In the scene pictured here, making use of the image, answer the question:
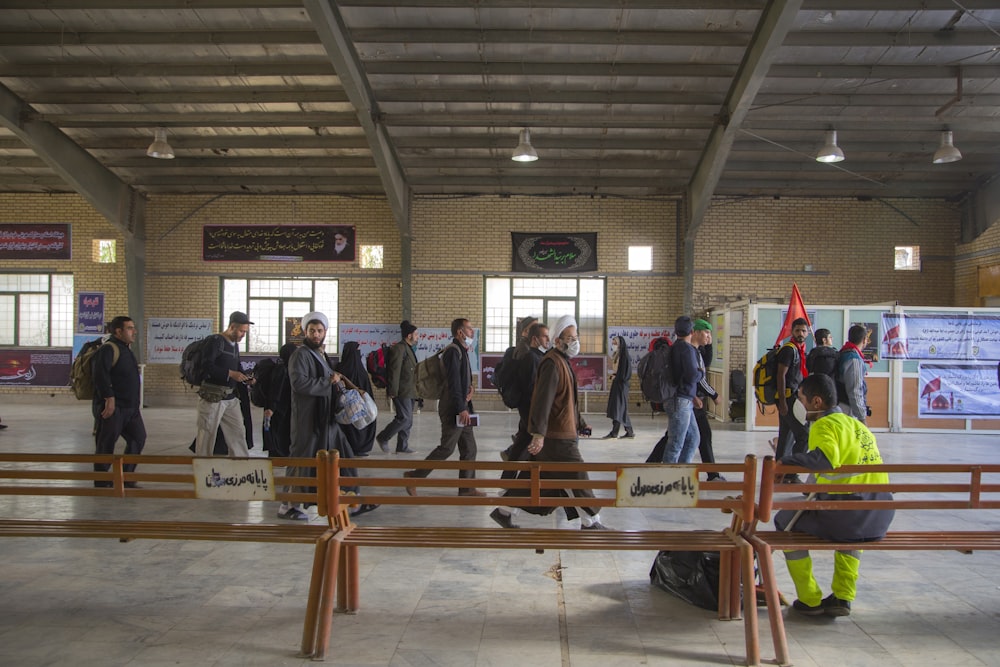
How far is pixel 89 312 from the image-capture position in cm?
1515

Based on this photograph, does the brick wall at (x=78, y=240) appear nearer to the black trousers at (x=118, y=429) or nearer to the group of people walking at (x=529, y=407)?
the group of people walking at (x=529, y=407)

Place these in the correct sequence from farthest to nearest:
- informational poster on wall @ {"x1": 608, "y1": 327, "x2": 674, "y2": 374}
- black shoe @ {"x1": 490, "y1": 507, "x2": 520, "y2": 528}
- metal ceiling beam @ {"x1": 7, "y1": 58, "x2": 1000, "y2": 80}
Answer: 1. informational poster on wall @ {"x1": 608, "y1": 327, "x2": 674, "y2": 374}
2. metal ceiling beam @ {"x1": 7, "y1": 58, "x2": 1000, "y2": 80}
3. black shoe @ {"x1": 490, "y1": 507, "x2": 520, "y2": 528}

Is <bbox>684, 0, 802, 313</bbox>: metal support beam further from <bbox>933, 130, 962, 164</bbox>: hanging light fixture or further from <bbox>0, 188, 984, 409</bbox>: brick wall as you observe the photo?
<bbox>933, 130, 962, 164</bbox>: hanging light fixture

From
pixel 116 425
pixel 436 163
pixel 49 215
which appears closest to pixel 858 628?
pixel 116 425

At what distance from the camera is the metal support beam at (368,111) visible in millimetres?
8898

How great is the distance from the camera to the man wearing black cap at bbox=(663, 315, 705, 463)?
21.2 feet

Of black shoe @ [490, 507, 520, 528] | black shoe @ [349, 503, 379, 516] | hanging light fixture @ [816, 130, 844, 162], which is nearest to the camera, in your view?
black shoe @ [490, 507, 520, 528]

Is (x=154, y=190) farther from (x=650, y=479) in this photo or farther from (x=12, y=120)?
(x=650, y=479)

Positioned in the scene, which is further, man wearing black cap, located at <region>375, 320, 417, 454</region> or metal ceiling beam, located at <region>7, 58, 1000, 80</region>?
metal ceiling beam, located at <region>7, 58, 1000, 80</region>

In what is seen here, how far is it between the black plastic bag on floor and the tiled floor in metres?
0.07

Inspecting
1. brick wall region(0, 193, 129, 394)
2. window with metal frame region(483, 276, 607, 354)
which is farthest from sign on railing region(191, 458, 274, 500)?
brick wall region(0, 193, 129, 394)

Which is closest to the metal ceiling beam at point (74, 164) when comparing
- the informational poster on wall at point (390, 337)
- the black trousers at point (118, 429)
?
the informational poster on wall at point (390, 337)

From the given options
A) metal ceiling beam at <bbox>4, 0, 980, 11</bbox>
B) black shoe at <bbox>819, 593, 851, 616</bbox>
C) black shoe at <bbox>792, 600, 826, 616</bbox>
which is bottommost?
black shoe at <bbox>792, 600, 826, 616</bbox>

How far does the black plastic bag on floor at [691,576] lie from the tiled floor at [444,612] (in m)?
0.07
